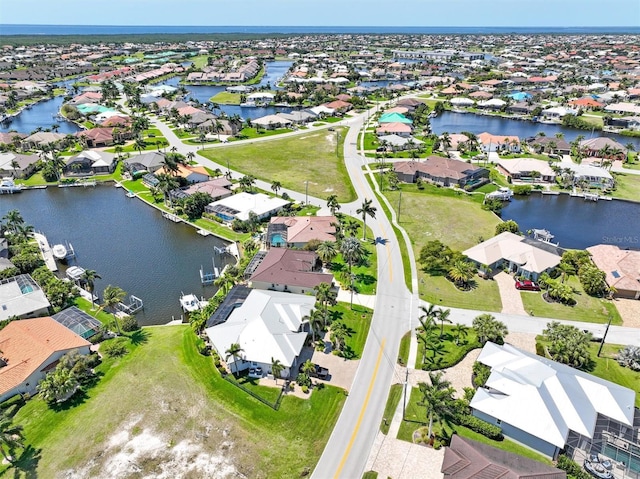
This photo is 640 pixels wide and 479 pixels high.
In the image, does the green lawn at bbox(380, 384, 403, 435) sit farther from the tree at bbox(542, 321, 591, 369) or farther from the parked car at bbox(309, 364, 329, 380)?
the tree at bbox(542, 321, 591, 369)

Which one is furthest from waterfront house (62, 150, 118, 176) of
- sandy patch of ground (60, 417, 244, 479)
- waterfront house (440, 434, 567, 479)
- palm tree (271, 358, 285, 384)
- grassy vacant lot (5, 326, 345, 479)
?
waterfront house (440, 434, 567, 479)

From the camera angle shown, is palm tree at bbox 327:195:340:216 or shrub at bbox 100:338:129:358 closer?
shrub at bbox 100:338:129:358

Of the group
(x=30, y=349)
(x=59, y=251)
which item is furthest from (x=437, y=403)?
(x=59, y=251)

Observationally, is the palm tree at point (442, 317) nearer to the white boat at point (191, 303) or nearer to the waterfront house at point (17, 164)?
the white boat at point (191, 303)

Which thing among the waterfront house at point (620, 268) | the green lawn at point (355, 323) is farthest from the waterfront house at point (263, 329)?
the waterfront house at point (620, 268)

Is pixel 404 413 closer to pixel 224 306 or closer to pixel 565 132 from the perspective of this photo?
pixel 224 306

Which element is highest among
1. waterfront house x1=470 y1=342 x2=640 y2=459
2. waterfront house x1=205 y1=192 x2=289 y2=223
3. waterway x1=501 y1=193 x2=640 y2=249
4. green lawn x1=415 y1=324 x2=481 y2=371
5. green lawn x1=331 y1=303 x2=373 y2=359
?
waterfront house x1=205 y1=192 x2=289 y2=223
